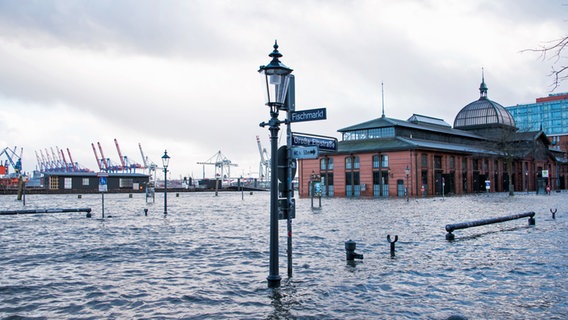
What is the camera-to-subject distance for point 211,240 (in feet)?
65.1

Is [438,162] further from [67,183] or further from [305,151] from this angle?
[67,183]

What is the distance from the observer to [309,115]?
11.2 metres

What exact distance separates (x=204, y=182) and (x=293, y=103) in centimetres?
17018

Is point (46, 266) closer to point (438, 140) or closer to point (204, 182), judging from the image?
point (438, 140)

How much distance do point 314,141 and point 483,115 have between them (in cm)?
9750

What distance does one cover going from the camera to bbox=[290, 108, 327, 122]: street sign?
11.0 meters

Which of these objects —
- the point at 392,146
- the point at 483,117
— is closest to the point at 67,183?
the point at 392,146

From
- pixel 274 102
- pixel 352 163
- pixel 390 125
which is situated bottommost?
pixel 274 102

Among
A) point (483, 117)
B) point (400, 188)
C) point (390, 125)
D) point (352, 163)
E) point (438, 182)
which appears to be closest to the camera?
point (400, 188)

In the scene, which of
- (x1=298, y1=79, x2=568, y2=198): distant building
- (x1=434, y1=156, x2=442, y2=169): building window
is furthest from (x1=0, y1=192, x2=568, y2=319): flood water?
(x1=434, y1=156, x2=442, y2=169): building window

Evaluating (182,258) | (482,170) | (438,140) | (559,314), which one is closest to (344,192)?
(438,140)

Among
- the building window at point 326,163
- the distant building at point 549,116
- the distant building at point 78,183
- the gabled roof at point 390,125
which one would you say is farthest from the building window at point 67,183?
the distant building at point 549,116

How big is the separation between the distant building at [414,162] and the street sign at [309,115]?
5130 centimetres

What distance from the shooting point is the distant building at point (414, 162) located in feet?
229
